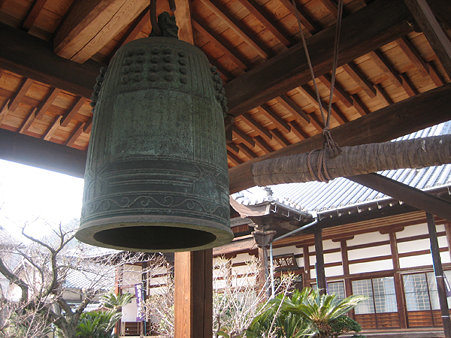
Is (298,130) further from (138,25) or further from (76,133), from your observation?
(76,133)

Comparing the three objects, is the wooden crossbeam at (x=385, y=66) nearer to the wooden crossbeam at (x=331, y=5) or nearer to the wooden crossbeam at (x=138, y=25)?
the wooden crossbeam at (x=331, y=5)

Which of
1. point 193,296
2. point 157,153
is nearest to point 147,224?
point 157,153

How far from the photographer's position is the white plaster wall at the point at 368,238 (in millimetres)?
10727

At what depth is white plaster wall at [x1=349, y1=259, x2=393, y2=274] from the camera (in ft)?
34.5

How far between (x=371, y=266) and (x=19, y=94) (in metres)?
9.39

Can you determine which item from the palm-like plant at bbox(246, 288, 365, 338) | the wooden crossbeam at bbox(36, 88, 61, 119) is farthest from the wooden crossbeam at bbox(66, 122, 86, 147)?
the palm-like plant at bbox(246, 288, 365, 338)

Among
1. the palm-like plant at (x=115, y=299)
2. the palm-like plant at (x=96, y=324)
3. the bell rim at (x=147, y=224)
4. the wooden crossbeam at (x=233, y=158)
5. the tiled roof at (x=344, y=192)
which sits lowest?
the palm-like plant at (x=96, y=324)

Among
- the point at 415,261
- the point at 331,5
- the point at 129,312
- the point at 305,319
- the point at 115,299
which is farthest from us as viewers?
the point at 129,312

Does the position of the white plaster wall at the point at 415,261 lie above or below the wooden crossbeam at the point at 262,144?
below

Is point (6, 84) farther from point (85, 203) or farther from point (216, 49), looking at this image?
point (85, 203)

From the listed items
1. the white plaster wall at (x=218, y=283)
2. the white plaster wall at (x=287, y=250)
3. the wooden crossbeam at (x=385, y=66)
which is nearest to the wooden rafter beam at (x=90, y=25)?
the wooden crossbeam at (x=385, y=66)

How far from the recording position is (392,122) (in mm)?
3238

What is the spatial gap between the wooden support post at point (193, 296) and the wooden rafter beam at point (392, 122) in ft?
2.13

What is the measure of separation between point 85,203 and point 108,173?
0.61 ft
